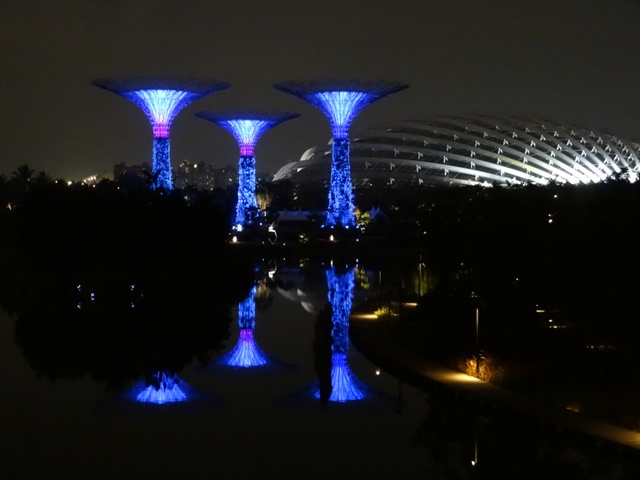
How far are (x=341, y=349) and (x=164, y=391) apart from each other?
6.16 metres

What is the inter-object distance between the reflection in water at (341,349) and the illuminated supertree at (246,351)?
1986 mm

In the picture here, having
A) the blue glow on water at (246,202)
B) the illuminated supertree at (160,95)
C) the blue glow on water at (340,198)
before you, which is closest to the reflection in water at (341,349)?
the illuminated supertree at (160,95)

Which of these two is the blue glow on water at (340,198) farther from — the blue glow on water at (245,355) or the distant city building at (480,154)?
the blue glow on water at (245,355)

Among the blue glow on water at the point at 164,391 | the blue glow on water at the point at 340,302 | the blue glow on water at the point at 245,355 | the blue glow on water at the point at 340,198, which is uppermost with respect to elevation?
the blue glow on water at the point at 340,198

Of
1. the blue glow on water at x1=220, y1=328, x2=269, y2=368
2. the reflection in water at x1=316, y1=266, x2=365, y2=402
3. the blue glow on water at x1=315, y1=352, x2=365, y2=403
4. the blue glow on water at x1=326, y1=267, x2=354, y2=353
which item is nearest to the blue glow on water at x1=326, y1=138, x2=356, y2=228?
the blue glow on water at x1=326, y1=267, x2=354, y2=353

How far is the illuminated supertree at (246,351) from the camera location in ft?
92.8

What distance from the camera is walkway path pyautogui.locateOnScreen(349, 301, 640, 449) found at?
17422 mm

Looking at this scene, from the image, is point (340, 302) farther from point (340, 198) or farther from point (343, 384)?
point (340, 198)

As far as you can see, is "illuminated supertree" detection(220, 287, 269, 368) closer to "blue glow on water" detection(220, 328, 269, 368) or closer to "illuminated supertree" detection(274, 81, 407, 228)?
"blue glow on water" detection(220, 328, 269, 368)

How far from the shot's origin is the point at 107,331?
109ft

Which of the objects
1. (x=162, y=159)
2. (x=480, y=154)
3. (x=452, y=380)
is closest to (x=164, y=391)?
(x=452, y=380)

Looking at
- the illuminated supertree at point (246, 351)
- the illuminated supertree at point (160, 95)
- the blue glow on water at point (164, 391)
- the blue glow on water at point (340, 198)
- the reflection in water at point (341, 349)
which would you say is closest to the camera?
the blue glow on water at point (164, 391)

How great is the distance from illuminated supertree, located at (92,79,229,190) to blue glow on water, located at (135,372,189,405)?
127 ft

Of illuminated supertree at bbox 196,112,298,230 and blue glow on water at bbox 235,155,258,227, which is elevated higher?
illuminated supertree at bbox 196,112,298,230
